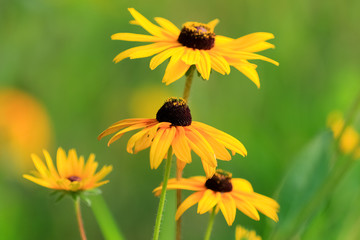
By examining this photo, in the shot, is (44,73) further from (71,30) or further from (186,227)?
(186,227)

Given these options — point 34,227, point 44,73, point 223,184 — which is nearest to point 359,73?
point 44,73

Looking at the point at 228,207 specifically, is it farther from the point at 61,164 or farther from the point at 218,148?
the point at 61,164

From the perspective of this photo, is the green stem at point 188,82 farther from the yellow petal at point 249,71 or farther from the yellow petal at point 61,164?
the yellow petal at point 61,164

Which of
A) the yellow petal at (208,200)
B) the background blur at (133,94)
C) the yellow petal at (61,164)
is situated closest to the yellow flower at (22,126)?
the background blur at (133,94)

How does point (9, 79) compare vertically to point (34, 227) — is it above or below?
above

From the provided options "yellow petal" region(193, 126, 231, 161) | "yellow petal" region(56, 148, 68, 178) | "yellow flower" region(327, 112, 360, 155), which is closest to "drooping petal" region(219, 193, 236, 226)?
"yellow petal" region(193, 126, 231, 161)

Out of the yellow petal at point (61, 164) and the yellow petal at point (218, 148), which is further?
the yellow petal at point (61, 164)

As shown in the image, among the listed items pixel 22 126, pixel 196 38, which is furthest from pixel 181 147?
pixel 22 126
